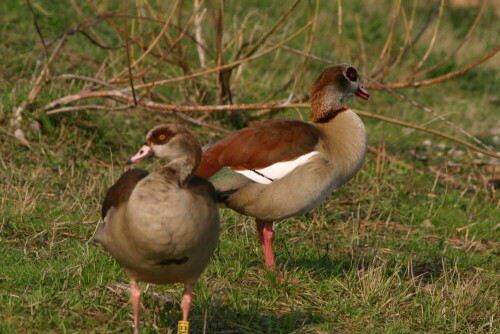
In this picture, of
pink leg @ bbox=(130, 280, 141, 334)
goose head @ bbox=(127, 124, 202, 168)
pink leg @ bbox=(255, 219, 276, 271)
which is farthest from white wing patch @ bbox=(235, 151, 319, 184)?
pink leg @ bbox=(130, 280, 141, 334)

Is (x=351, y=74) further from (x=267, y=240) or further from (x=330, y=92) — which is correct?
(x=267, y=240)

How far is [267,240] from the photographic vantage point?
543 centimetres

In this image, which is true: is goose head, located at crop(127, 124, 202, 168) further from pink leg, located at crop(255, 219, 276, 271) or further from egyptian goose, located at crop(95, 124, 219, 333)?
pink leg, located at crop(255, 219, 276, 271)

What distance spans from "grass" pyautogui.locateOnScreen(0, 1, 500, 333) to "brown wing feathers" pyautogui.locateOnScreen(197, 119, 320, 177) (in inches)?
27.9

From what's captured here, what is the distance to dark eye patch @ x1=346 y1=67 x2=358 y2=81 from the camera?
19.3 ft

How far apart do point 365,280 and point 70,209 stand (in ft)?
8.33

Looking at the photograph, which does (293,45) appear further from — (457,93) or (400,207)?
(400,207)

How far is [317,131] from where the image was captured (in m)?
5.48

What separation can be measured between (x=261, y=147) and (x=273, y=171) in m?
0.21

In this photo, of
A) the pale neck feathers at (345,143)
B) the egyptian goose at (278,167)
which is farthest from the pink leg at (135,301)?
the pale neck feathers at (345,143)

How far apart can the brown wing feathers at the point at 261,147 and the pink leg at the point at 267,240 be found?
51cm

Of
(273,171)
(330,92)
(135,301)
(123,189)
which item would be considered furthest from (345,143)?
(135,301)

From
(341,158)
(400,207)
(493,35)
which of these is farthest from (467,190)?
(493,35)

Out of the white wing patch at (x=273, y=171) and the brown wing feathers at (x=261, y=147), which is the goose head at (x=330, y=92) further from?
the white wing patch at (x=273, y=171)
